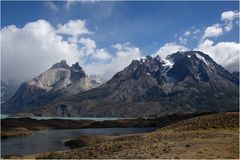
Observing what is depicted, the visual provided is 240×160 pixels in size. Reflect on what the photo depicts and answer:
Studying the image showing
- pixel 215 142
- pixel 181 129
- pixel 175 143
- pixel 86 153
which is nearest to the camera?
pixel 215 142

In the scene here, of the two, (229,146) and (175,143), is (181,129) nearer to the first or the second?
(175,143)

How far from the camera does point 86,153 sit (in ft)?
170

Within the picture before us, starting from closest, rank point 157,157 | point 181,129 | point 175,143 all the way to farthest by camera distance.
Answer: point 157,157 < point 175,143 < point 181,129

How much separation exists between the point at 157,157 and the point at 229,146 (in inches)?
327

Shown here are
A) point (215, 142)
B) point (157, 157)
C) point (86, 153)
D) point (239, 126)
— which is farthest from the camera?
point (239, 126)

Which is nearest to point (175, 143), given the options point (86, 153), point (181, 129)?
point (86, 153)

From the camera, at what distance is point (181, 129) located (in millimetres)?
66062

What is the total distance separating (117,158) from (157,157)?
5201 millimetres

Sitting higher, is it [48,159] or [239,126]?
[239,126]

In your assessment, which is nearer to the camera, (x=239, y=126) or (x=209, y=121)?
(x=239, y=126)

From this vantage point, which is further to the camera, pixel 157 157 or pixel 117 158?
pixel 117 158

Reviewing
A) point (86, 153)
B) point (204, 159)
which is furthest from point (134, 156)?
point (86, 153)

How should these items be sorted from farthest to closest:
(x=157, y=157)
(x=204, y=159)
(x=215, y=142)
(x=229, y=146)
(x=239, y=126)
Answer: (x=239, y=126) → (x=215, y=142) → (x=229, y=146) → (x=157, y=157) → (x=204, y=159)

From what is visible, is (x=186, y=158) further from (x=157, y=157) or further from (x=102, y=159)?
(x=102, y=159)
